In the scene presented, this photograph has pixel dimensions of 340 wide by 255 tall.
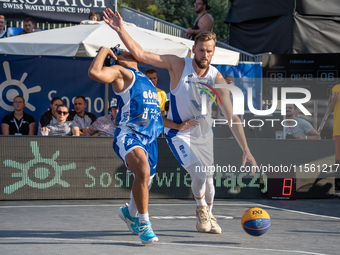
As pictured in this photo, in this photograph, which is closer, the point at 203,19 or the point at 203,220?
the point at 203,220

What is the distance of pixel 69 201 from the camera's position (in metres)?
8.10

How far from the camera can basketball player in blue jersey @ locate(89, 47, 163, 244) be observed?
4.86 meters

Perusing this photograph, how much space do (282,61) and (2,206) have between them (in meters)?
6.79

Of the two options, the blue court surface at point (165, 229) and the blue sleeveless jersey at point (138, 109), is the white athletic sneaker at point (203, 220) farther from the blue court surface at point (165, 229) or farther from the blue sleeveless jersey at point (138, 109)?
Answer: the blue sleeveless jersey at point (138, 109)

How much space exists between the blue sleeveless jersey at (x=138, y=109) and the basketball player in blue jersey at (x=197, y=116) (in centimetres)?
49

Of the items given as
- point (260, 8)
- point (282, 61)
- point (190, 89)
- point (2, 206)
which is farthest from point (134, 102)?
point (260, 8)

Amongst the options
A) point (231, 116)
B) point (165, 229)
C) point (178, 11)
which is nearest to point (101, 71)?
point (231, 116)

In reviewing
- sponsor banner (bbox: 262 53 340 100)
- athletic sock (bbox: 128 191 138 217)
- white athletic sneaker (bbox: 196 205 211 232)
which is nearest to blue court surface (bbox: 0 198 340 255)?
white athletic sneaker (bbox: 196 205 211 232)

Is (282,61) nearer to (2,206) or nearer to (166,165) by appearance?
(166,165)

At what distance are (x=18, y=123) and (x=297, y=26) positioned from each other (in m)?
8.06

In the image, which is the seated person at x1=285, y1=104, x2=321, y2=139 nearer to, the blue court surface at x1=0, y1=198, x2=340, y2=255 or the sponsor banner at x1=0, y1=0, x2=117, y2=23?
the blue court surface at x1=0, y1=198, x2=340, y2=255

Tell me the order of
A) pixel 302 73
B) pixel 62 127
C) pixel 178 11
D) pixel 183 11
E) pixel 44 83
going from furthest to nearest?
pixel 178 11 < pixel 183 11 < pixel 302 73 < pixel 44 83 < pixel 62 127

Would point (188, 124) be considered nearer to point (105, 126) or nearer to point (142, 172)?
point (142, 172)

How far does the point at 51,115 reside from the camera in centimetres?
995
